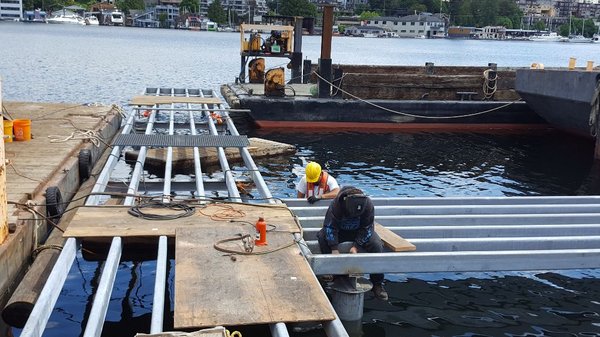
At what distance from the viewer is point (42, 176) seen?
9.56 metres

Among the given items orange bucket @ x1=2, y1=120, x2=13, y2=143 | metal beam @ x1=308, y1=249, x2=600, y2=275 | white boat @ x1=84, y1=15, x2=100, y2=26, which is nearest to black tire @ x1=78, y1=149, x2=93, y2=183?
orange bucket @ x1=2, y1=120, x2=13, y2=143

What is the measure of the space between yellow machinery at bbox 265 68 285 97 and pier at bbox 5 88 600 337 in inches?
461

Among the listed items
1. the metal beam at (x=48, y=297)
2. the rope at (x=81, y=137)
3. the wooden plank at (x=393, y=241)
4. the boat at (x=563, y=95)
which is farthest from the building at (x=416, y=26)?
the metal beam at (x=48, y=297)

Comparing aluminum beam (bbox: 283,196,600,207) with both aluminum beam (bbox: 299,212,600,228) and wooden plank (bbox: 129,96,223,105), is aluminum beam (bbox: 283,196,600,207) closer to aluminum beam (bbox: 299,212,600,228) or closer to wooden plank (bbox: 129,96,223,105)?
aluminum beam (bbox: 299,212,600,228)

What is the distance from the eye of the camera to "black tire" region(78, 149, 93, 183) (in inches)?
448

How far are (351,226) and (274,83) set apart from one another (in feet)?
50.8

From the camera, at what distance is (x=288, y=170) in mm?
16812

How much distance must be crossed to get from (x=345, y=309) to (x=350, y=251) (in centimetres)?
68

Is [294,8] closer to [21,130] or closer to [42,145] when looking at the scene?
[21,130]

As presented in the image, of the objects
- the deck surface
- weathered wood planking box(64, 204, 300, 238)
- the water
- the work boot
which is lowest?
the water

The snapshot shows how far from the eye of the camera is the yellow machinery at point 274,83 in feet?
73.0

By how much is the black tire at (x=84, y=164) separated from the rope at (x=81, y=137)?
1.20 m

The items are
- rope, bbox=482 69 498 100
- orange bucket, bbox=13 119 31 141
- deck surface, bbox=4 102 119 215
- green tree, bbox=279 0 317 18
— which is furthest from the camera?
green tree, bbox=279 0 317 18

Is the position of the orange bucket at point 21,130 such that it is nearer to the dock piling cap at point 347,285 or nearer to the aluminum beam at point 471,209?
the aluminum beam at point 471,209
